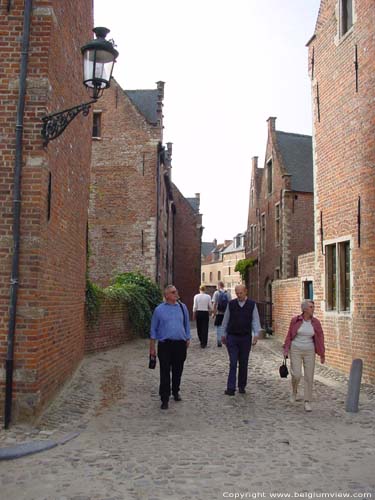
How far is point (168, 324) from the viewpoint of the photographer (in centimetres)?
759

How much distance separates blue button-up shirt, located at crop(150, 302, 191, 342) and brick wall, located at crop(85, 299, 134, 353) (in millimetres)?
5068

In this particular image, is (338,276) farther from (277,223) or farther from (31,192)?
(277,223)

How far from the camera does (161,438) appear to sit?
5.79 m

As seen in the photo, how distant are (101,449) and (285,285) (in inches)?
477

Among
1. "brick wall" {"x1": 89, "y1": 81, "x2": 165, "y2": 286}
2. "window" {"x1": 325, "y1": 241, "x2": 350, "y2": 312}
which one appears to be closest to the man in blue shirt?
"window" {"x1": 325, "y1": 241, "x2": 350, "y2": 312}

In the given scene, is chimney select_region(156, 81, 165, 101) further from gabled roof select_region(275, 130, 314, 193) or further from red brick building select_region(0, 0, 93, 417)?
red brick building select_region(0, 0, 93, 417)

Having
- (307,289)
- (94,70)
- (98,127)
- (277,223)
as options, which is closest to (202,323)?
(307,289)

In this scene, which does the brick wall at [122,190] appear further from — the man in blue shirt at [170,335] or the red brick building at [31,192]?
the red brick building at [31,192]

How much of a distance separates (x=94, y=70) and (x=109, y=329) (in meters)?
8.68

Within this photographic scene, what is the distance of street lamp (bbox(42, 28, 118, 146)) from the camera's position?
623 cm

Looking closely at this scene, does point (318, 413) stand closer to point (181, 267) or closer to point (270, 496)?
point (270, 496)

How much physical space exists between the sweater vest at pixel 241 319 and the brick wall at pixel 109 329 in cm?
501

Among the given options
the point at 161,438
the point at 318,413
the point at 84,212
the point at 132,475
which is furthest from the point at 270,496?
the point at 84,212

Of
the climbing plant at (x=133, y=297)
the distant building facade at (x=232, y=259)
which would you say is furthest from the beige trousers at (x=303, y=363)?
the distant building facade at (x=232, y=259)
